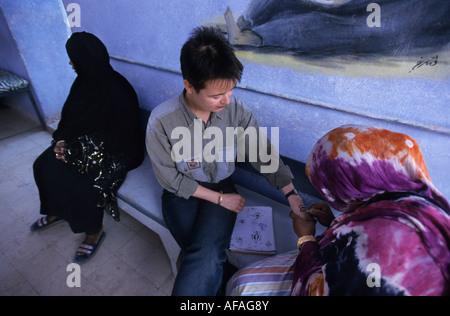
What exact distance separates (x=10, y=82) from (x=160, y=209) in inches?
112

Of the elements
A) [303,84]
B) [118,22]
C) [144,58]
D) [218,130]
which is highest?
[118,22]

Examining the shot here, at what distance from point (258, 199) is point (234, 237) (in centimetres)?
38

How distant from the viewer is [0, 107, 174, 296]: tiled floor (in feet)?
5.17

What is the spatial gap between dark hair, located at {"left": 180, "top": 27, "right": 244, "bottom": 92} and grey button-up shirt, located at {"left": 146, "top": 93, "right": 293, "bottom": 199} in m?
0.29

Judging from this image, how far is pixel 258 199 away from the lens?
158 cm

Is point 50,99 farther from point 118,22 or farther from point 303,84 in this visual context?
point 303,84

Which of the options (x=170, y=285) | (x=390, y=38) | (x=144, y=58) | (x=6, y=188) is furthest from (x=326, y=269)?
(x=6, y=188)

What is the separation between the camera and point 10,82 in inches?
111

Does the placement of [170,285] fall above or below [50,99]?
below
